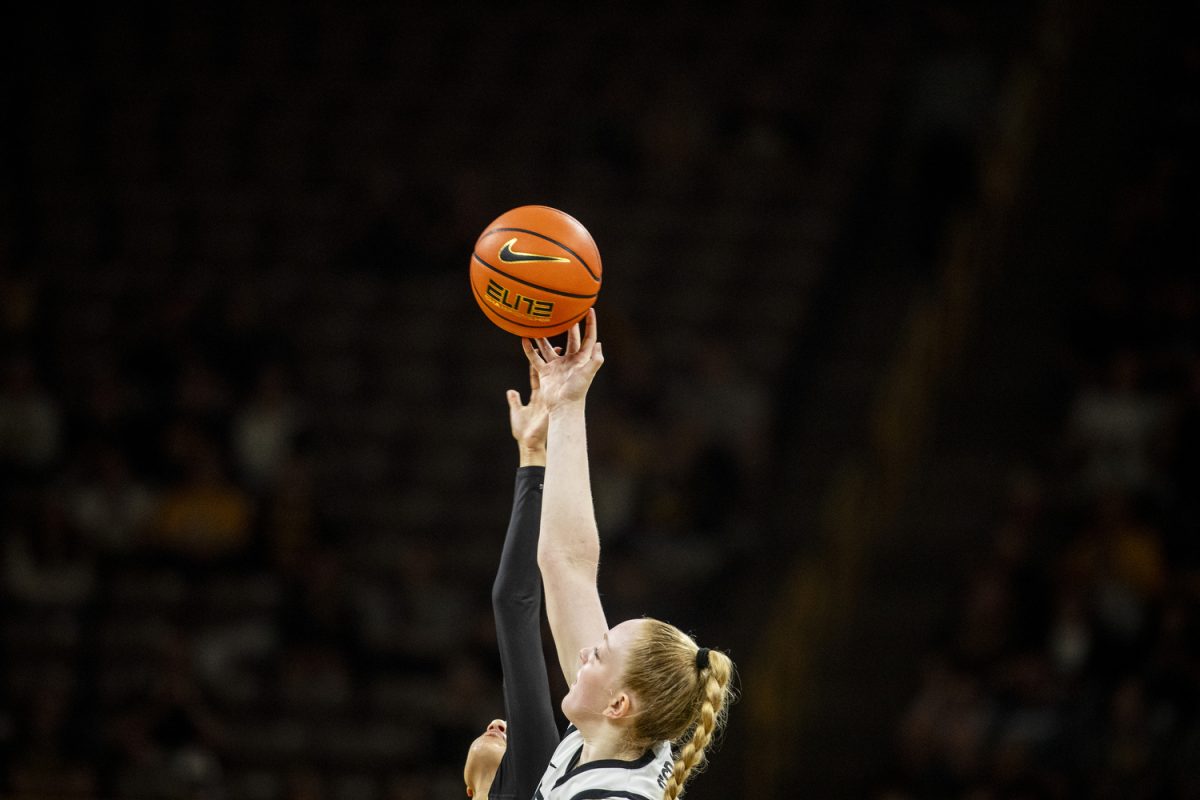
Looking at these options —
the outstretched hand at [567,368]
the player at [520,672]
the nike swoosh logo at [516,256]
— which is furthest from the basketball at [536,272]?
the player at [520,672]

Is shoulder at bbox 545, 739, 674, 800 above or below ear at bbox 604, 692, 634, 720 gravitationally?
below

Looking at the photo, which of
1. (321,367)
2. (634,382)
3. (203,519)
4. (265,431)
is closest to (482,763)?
(203,519)

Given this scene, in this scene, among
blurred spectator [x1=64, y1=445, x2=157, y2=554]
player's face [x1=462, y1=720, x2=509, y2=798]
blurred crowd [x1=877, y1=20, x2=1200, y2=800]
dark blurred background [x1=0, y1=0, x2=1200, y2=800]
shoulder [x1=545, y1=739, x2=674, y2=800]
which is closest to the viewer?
shoulder [x1=545, y1=739, x2=674, y2=800]

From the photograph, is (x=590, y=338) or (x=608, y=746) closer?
(x=608, y=746)

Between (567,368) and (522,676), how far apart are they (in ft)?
2.21

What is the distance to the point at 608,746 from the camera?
2900 mm

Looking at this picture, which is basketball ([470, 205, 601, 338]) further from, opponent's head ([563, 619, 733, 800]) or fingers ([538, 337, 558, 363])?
opponent's head ([563, 619, 733, 800])

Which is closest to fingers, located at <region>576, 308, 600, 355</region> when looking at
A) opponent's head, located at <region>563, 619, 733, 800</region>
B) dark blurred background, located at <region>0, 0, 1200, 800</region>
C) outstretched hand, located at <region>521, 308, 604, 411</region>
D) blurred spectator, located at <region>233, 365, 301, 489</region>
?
outstretched hand, located at <region>521, 308, 604, 411</region>

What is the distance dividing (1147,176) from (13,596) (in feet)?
26.2

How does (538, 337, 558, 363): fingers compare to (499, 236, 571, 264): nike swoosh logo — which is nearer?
(538, 337, 558, 363): fingers

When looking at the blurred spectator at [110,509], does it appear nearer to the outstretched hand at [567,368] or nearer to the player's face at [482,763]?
the outstretched hand at [567,368]

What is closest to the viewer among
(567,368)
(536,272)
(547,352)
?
(567,368)

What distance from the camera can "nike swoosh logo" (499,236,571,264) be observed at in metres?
3.65

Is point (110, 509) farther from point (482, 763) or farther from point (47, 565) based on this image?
point (482, 763)
